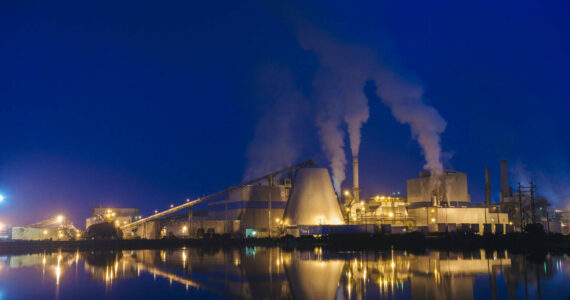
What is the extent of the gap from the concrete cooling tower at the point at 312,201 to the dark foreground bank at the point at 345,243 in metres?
6.72

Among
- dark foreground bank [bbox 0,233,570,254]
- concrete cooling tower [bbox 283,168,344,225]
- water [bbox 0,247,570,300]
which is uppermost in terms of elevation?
concrete cooling tower [bbox 283,168,344,225]

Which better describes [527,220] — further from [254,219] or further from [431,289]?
[431,289]

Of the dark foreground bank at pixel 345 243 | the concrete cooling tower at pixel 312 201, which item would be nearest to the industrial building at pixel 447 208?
the dark foreground bank at pixel 345 243

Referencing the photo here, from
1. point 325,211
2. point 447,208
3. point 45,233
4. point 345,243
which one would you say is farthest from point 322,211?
point 45,233

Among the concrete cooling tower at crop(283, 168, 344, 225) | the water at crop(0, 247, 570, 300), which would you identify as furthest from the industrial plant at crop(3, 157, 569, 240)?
the water at crop(0, 247, 570, 300)

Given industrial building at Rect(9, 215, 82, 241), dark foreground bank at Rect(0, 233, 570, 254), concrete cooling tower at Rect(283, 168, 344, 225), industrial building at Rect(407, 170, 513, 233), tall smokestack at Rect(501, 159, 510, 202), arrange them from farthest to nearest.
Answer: tall smokestack at Rect(501, 159, 510, 202) → industrial building at Rect(9, 215, 82, 241) → industrial building at Rect(407, 170, 513, 233) → concrete cooling tower at Rect(283, 168, 344, 225) → dark foreground bank at Rect(0, 233, 570, 254)

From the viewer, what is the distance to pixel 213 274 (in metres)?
19.1

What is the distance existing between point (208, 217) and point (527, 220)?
5809 cm

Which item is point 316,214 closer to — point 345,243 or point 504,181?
point 345,243

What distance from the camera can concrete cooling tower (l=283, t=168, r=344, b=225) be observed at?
5912 cm

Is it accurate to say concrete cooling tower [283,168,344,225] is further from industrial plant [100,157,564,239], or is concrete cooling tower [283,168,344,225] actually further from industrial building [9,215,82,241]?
industrial building [9,215,82,241]

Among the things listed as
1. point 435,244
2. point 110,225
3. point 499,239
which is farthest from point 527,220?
point 110,225

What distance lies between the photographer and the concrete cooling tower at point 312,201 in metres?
59.1

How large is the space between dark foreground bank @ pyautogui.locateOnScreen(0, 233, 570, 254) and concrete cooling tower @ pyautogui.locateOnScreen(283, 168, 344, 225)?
672cm
